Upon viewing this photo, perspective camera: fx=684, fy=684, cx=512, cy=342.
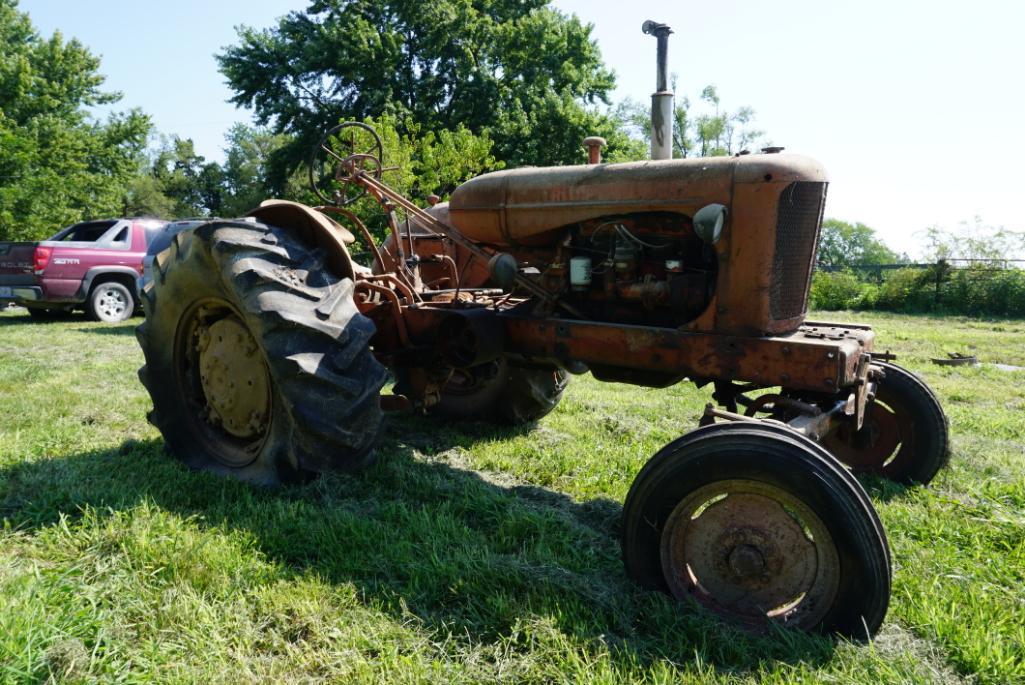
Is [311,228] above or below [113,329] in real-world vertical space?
above

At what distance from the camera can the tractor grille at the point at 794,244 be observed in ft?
8.71

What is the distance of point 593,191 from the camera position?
9.93 feet

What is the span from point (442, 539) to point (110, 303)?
11.2 meters

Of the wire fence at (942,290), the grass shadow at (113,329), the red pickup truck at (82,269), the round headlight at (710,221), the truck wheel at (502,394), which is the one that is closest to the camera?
the round headlight at (710,221)

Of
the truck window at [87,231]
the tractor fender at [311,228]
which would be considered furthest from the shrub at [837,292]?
the tractor fender at [311,228]

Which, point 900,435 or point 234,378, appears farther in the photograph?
point 900,435

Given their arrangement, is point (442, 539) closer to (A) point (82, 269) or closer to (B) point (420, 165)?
(B) point (420, 165)

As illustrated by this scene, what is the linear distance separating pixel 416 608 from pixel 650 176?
1.91 meters

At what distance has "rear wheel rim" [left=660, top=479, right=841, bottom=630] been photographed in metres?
2.16

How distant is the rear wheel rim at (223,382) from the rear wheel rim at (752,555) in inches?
79.9

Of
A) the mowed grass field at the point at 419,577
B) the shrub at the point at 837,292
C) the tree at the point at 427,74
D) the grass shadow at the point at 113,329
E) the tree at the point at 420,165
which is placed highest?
the tree at the point at 427,74

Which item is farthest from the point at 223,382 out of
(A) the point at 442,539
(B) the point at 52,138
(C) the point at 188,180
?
(C) the point at 188,180

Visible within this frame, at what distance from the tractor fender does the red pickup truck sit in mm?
9469

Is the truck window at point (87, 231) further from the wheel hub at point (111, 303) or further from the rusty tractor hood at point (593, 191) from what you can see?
the rusty tractor hood at point (593, 191)
